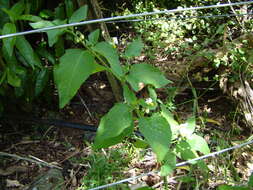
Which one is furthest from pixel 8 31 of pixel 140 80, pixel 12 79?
pixel 140 80

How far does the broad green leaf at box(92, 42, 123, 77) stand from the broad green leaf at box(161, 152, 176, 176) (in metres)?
0.33

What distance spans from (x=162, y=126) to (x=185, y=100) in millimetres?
1466

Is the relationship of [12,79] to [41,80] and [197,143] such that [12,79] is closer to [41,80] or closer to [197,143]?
[41,80]

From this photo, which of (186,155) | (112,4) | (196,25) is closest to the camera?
(186,155)

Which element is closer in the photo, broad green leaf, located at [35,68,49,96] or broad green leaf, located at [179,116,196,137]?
broad green leaf, located at [179,116,196,137]

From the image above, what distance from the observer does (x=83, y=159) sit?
189 cm

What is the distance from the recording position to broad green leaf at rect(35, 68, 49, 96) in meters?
1.83

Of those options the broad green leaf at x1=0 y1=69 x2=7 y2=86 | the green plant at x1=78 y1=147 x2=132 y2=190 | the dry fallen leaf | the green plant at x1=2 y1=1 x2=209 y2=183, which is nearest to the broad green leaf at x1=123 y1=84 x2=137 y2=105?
the green plant at x1=2 y1=1 x2=209 y2=183

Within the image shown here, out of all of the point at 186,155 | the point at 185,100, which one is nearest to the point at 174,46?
the point at 185,100

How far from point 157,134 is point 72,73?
11.4 inches

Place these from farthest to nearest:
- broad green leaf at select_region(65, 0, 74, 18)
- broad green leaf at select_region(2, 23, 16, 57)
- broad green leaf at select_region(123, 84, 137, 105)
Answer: broad green leaf at select_region(65, 0, 74, 18), broad green leaf at select_region(2, 23, 16, 57), broad green leaf at select_region(123, 84, 137, 105)

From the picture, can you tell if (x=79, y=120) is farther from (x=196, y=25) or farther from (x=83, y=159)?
(x=196, y=25)

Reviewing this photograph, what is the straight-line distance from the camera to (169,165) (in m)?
1.04

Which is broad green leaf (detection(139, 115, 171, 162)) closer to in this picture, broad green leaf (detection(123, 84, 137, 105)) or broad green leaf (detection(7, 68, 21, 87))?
broad green leaf (detection(123, 84, 137, 105))
